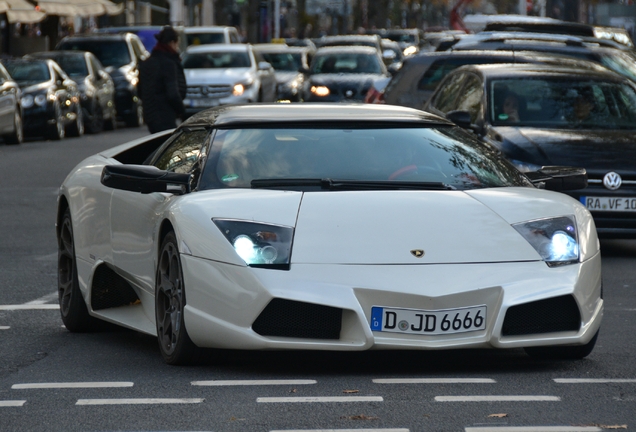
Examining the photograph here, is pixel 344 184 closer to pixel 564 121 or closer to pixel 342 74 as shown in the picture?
pixel 564 121

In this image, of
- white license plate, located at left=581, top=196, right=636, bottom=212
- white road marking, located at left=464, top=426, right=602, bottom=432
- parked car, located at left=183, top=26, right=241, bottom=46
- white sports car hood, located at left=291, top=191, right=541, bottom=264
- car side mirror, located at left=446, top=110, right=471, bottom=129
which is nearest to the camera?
white road marking, located at left=464, top=426, right=602, bottom=432

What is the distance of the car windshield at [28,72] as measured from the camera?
26.5 m

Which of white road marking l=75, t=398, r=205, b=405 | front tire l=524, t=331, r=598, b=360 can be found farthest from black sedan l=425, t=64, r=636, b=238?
white road marking l=75, t=398, r=205, b=405

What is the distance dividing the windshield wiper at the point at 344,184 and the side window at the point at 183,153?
18.5 inches

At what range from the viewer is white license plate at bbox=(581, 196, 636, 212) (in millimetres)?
11070

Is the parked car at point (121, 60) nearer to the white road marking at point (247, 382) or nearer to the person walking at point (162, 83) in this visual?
the person walking at point (162, 83)

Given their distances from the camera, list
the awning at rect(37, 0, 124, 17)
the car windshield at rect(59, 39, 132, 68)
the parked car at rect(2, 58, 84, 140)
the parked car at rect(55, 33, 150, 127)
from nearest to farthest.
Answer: the parked car at rect(2, 58, 84, 140) → the parked car at rect(55, 33, 150, 127) → the car windshield at rect(59, 39, 132, 68) → the awning at rect(37, 0, 124, 17)

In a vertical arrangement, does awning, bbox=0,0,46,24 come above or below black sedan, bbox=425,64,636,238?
below

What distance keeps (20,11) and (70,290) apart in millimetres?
28826

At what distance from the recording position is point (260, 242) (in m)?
5.94

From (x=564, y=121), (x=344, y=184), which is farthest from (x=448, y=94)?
(x=344, y=184)

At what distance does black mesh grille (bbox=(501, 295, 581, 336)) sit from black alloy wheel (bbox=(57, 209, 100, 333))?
259cm

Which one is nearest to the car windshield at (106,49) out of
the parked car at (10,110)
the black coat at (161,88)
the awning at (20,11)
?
the awning at (20,11)

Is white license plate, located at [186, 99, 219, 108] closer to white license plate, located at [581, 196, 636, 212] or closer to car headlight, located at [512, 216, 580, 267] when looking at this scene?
white license plate, located at [581, 196, 636, 212]
